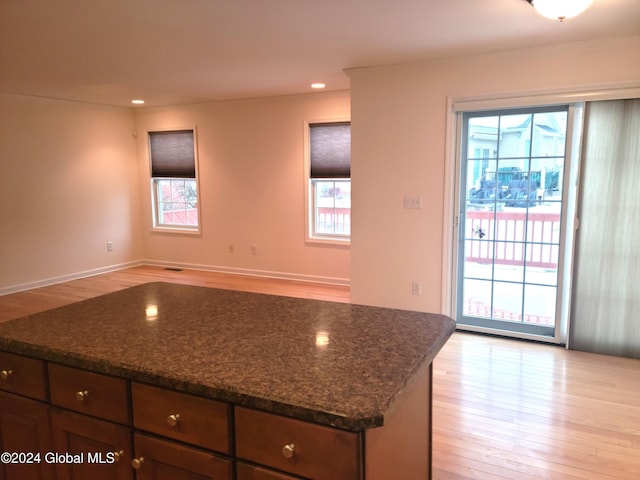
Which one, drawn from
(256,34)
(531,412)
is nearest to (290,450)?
(531,412)

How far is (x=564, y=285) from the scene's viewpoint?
3947 mm

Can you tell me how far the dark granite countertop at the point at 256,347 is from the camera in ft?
3.84

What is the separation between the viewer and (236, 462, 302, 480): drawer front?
3.96 ft

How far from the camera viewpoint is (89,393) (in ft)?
4.83

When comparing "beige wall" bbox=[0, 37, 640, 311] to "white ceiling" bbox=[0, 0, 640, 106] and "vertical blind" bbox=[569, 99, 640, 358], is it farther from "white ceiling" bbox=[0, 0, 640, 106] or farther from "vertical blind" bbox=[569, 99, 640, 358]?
"vertical blind" bbox=[569, 99, 640, 358]

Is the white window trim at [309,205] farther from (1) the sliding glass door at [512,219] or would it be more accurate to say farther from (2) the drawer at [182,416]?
(2) the drawer at [182,416]

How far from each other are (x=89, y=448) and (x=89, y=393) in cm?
22

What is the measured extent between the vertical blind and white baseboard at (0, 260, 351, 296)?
290 centimetres

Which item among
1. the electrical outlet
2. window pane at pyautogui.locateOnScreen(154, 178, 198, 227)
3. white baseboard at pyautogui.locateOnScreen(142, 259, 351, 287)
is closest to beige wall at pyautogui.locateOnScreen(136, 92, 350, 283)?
white baseboard at pyautogui.locateOnScreen(142, 259, 351, 287)

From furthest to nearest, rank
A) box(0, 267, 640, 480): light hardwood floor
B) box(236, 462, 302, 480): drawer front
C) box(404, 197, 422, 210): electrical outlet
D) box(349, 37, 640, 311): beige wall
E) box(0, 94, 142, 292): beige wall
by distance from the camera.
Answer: box(0, 94, 142, 292): beige wall, box(404, 197, 422, 210): electrical outlet, box(349, 37, 640, 311): beige wall, box(0, 267, 640, 480): light hardwood floor, box(236, 462, 302, 480): drawer front

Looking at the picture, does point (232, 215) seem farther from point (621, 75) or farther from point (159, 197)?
point (621, 75)

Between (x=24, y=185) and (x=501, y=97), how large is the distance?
19.0 ft

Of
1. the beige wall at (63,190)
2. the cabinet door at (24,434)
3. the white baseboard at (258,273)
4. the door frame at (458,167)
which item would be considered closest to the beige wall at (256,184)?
the white baseboard at (258,273)

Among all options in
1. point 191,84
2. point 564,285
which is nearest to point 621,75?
point 564,285
